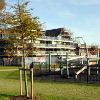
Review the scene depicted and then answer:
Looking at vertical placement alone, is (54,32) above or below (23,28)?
above

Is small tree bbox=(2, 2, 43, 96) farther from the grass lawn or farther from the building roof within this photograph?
the building roof

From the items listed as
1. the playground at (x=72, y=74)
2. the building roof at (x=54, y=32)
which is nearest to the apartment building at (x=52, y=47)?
the building roof at (x=54, y=32)

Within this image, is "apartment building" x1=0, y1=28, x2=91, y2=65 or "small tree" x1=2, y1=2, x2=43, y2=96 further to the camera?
"apartment building" x1=0, y1=28, x2=91, y2=65

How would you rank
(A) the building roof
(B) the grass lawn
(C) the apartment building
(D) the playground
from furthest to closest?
(A) the building roof < (C) the apartment building < (D) the playground < (B) the grass lawn

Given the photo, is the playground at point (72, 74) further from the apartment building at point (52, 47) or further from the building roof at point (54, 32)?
the building roof at point (54, 32)

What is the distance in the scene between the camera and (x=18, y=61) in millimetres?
50156

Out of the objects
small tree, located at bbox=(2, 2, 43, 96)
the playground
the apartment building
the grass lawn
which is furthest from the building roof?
small tree, located at bbox=(2, 2, 43, 96)

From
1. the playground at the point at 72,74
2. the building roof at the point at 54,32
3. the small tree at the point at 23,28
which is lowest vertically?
the playground at the point at 72,74

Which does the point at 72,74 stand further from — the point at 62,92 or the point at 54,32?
the point at 54,32

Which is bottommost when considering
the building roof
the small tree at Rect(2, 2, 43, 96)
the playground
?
the playground

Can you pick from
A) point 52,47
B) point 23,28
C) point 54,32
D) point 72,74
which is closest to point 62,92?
point 23,28

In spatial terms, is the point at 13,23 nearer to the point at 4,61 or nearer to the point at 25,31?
the point at 25,31

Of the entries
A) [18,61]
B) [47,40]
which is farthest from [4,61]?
[47,40]

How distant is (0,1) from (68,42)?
1783 inches
